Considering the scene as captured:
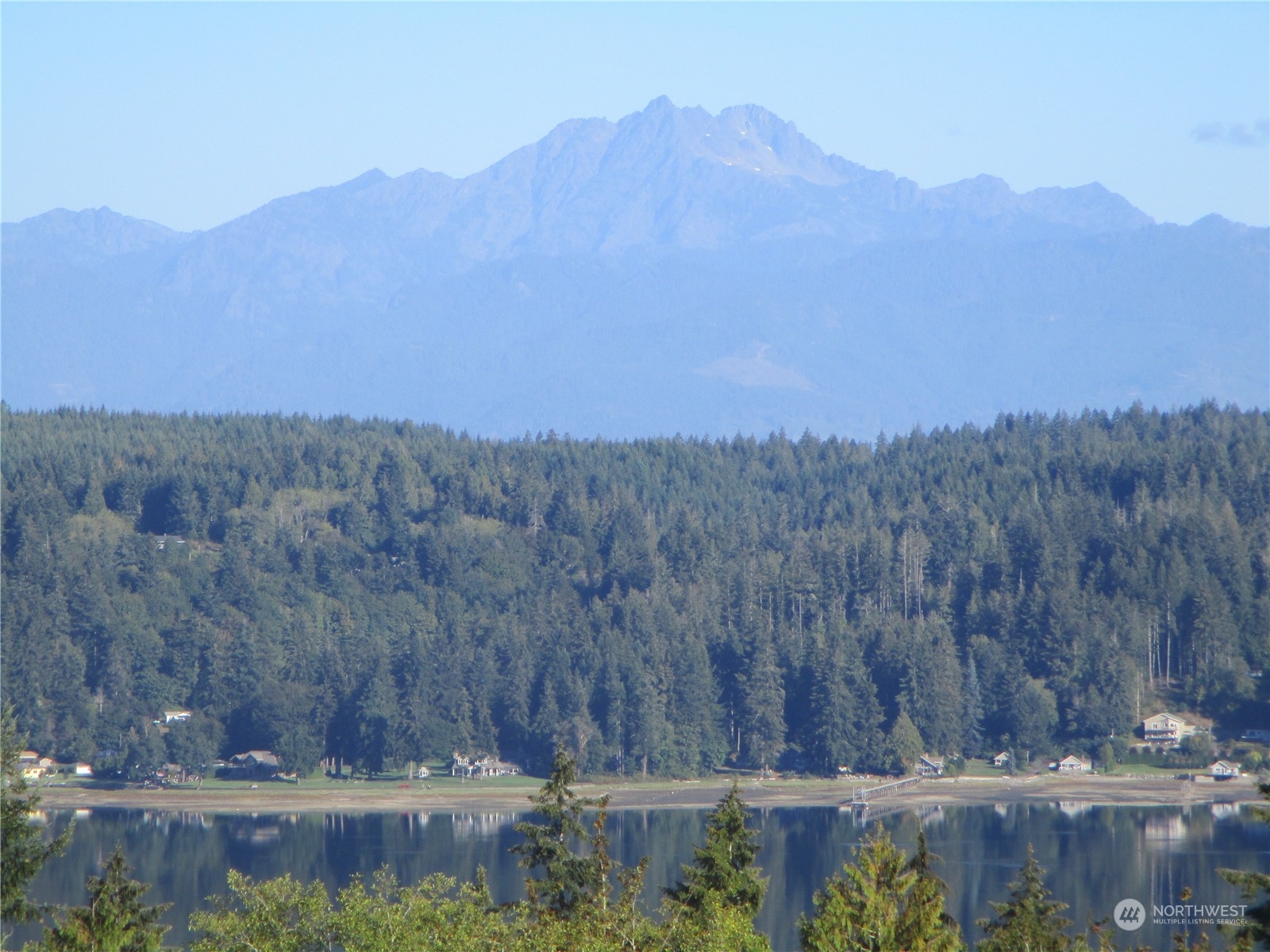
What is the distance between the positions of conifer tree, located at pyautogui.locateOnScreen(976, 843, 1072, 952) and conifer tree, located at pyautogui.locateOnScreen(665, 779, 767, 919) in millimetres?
4360

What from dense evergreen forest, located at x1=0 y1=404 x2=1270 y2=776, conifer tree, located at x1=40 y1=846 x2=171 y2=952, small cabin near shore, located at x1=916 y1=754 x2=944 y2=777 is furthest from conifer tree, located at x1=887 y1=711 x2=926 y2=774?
conifer tree, located at x1=40 y1=846 x2=171 y2=952

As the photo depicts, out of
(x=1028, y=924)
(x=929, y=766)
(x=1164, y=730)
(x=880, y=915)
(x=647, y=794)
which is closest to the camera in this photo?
(x=880, y=915)

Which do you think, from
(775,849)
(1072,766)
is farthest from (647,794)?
(1072,766)

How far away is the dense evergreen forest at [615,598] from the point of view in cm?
10431

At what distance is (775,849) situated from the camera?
75312 millimetres

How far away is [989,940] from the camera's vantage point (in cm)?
3275

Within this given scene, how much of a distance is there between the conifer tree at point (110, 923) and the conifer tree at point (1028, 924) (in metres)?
14.9

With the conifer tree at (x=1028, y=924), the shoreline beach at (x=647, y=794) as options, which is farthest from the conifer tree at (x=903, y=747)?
the conifer tree at (x=1028, y=924)

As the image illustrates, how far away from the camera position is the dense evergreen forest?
→ 10431cm

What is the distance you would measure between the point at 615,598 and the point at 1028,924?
91.8m

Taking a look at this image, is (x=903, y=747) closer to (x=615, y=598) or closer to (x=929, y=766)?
(x=929, y=766)

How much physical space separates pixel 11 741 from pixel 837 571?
10063cm

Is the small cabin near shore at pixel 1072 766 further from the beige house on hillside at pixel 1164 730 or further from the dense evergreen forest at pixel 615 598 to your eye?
the beige house on hillside at pixel 1164 730

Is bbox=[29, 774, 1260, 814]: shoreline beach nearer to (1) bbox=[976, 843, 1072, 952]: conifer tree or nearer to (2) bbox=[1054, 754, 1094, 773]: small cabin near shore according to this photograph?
(2) bbox=[1054, 754, 1094, 773]: small cabin near shore
